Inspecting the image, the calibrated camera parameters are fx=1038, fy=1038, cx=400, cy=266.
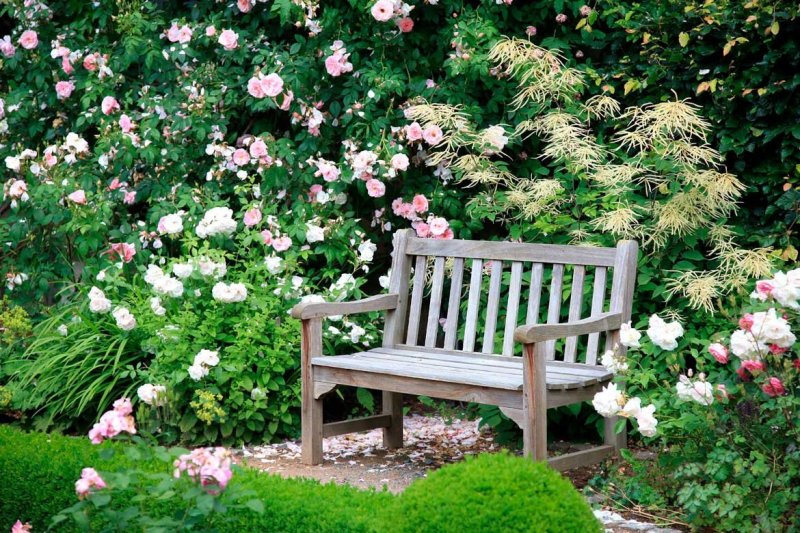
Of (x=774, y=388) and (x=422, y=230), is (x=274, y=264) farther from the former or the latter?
(x=774, y=388)

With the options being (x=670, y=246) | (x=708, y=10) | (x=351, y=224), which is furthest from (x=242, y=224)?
(x=708, y=10)

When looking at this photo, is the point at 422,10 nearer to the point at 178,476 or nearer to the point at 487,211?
the point at 487,211

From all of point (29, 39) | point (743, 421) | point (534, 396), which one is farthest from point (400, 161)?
point (29, 39)

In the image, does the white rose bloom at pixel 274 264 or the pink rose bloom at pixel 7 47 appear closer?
the white rose bloom at pixel 274 264

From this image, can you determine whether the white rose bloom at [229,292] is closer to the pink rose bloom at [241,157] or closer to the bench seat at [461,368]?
the bench seat at [461,368]

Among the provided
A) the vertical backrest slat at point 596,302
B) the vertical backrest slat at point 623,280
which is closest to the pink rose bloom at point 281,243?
the vertical backrest slat at point 596,302

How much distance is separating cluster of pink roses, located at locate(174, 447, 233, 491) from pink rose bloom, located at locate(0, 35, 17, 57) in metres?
4.95

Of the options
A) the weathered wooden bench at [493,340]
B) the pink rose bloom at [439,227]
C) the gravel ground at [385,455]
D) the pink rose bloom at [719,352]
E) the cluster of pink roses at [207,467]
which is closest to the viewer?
the cluster of pink roses at [207,467]

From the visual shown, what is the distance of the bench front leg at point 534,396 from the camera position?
385 centimetres

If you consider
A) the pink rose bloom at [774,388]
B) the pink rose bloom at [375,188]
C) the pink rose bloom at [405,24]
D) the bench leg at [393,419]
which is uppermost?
the pink rose bloom at [405,24]

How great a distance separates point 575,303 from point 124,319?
222 centimetres

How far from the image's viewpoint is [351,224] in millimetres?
5680

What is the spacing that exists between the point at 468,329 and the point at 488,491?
2116 mm

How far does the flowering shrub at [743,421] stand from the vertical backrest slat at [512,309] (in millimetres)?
894
